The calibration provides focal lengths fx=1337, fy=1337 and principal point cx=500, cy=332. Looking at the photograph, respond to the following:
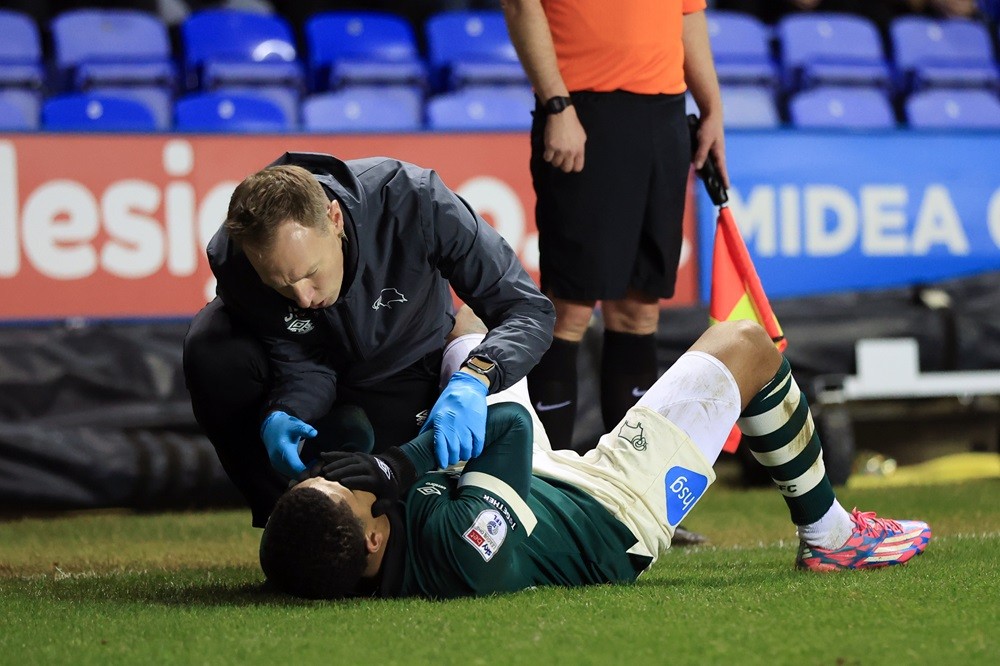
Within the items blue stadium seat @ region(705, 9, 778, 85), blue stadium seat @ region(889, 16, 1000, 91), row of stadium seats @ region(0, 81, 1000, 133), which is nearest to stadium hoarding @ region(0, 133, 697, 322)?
row of stadium seats @ region(0, 81, 1000, 133)

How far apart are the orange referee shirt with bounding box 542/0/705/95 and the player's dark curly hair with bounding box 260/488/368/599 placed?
1639 millimetres

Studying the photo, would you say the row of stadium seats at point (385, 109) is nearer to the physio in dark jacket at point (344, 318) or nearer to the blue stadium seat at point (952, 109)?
the blue stadium seat at point (952, 109)

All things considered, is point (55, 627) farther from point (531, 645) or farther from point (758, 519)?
point (758, 519)

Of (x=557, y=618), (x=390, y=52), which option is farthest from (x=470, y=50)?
(x=557, y=618)

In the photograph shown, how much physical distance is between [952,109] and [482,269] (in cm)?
494

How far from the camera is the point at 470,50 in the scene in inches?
282

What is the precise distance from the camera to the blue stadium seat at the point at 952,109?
698 centimetres

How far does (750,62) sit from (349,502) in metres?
5.28

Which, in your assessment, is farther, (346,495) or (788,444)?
(788,444)

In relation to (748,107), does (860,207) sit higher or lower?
lower

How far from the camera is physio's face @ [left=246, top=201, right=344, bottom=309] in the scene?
2.52m

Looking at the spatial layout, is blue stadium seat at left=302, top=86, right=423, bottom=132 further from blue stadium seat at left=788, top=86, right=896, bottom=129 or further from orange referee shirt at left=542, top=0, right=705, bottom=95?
orange referee shirt at left=542, top=0, right=705, bottom=95

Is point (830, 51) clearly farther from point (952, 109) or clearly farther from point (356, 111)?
point (356, 111)

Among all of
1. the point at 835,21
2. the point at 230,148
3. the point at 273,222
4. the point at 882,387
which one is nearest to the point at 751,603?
the point at 273,222
